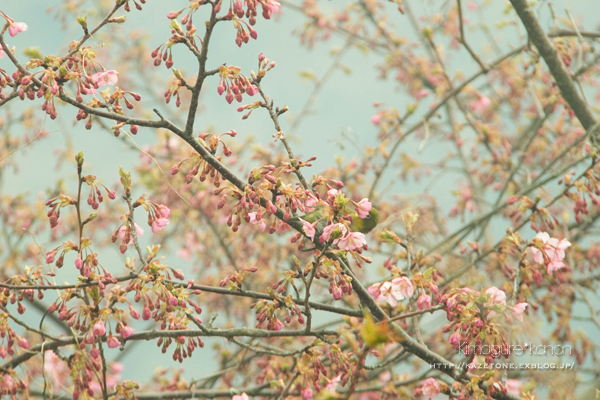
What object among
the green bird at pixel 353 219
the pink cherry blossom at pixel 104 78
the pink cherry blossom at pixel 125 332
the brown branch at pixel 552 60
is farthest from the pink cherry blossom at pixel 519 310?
the pink cherry blossom at pixel 104 78

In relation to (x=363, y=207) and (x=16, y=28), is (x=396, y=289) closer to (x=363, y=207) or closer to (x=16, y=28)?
(x=363, y=207)

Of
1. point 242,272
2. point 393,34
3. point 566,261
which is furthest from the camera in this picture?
point 393,34

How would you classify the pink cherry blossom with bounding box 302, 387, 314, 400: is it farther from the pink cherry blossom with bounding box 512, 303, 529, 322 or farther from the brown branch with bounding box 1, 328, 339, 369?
the pink cherry blossom with bounding box 512, 303, 529, 322

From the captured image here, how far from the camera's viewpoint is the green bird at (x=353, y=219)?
2084mm

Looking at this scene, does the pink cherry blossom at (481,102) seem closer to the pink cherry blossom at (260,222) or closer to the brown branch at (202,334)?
the pink cherry blossom at (260,222)

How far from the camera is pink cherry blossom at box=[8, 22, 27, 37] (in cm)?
223

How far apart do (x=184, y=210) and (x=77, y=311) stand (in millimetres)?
3690

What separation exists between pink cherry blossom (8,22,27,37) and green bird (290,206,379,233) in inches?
52.3

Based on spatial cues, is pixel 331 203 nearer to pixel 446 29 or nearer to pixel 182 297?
pixel 182 297

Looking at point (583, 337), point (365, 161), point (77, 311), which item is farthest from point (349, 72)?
point (77, 311)

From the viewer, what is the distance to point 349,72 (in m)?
5.48

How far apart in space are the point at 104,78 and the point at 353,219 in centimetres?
113

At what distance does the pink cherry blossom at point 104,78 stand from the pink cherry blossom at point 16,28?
39 cm

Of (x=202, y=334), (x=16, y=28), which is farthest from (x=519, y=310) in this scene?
(x=16, y=28)
